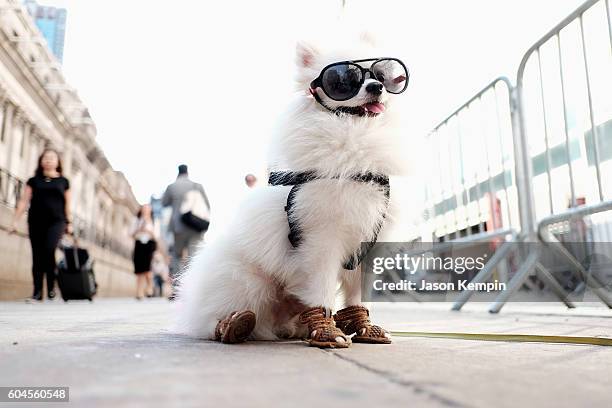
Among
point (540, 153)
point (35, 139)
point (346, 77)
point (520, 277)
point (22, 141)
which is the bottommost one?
point (520, 277)

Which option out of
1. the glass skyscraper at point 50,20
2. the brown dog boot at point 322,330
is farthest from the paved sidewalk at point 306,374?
the glass skyscraper at point 50,20

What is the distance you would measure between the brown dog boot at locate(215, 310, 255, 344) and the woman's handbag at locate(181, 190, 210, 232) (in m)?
5.21

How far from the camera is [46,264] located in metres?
6.71

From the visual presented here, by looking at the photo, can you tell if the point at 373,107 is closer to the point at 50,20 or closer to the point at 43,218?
the point at 43,218

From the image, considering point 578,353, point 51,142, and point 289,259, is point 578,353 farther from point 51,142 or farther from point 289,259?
point 51,142

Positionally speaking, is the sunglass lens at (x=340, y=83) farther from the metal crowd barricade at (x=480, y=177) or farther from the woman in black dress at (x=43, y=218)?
the woman in black dress at (x=43, y=218)

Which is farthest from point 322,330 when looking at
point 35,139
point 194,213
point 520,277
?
point 35,139

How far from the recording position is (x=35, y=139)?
1905cm

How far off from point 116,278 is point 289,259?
2324cm

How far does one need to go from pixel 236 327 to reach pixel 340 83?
0.97 meters

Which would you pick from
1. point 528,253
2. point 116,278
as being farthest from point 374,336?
point 116,278

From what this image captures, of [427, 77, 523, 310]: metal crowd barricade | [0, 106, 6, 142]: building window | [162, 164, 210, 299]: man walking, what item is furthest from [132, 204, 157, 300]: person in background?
[0, 106, 6, 142]: building window

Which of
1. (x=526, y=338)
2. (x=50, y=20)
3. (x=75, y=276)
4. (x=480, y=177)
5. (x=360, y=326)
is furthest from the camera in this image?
(x=50, y=20)

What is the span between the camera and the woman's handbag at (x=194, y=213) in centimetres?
710
